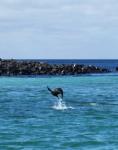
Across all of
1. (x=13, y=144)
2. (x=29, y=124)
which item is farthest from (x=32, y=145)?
(x=29, y=124)

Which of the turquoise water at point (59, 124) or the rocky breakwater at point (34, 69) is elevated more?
the rocky breakwater at point (34, 69)

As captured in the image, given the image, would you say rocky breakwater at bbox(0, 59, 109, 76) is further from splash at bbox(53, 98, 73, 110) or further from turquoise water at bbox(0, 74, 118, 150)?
splash at bbox(53, 98, 73, 110)

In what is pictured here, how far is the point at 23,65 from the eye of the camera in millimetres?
109938

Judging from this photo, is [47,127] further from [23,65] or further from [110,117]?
[23,65]


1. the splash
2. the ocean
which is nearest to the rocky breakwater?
the ocean

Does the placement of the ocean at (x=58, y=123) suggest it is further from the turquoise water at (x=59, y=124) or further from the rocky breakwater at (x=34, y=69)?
the rocky breakwater at (x=34, y=69)

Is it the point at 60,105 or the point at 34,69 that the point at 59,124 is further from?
the point at 34,69

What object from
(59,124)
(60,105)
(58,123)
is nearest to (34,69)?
(60,105)

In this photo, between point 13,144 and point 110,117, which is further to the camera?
point 110,117

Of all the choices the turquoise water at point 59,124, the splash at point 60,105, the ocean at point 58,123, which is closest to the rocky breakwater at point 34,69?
the ocean at point 58,123

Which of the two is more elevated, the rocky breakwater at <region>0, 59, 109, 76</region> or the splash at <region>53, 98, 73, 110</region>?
the rocky breakwater at <region>0, 59, 109, 76</region>

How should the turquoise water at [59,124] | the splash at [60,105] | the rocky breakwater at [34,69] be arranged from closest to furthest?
the turquoise water at [59,124], the splash at [60,105], the rocky breakwater at [34,69]

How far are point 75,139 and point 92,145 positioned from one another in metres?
1.59

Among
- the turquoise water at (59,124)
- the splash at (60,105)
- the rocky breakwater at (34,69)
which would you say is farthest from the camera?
the rocky breakwater at (34,69)
